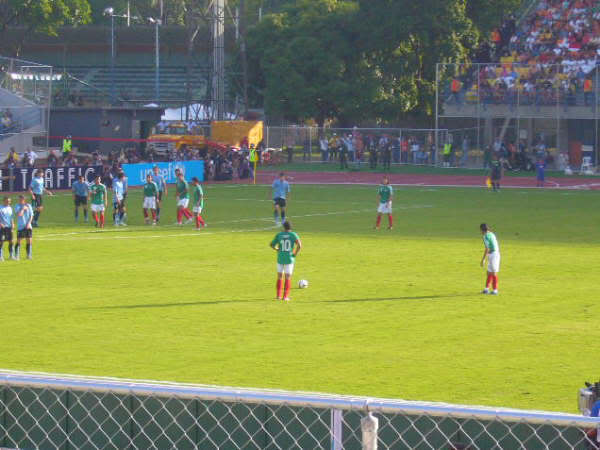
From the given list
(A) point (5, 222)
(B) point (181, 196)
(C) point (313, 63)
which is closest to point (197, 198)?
(B) point (181, 196)

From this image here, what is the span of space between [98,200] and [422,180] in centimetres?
2765

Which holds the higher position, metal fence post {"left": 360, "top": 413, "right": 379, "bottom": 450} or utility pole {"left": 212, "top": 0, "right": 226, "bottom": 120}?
utility pole {"left": 212, "top": 0, "right": 226, "bottom": 120}

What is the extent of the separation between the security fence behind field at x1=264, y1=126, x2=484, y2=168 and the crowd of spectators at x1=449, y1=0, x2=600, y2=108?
3.03 metres

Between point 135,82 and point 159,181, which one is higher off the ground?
point 135,82

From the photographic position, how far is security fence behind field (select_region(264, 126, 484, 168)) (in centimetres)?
6906

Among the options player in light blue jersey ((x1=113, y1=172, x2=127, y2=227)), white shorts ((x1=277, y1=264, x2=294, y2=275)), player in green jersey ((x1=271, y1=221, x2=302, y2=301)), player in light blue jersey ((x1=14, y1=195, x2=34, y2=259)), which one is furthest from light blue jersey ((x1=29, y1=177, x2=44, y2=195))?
white shorts ((x1=277, y1=264, x2=294, y2=275))

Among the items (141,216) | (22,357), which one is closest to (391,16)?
(141,216)

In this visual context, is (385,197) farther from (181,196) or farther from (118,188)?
(118,188)

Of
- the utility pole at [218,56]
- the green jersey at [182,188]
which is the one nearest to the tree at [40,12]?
the utility pole at [218,56]

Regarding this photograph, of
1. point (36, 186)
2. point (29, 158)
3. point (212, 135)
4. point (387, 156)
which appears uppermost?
point (212, 135)

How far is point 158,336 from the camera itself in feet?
63.9

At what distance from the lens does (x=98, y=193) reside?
3709 cm

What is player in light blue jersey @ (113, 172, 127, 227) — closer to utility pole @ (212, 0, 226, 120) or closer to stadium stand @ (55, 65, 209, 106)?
utility pole @ (212, 0, 226, 120)

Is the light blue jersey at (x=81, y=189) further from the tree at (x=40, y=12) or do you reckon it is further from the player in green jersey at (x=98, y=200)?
the tree at (x=40, y=12)
